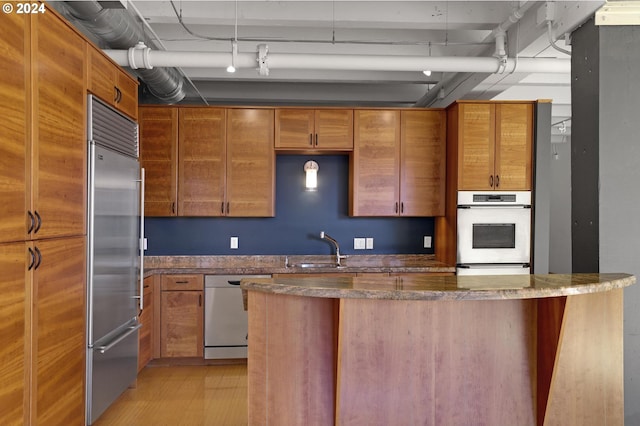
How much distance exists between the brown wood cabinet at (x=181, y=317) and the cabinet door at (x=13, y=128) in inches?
83.7

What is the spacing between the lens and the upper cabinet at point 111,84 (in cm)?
272

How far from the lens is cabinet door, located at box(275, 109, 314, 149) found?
433cm

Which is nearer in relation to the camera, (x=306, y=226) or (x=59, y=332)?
(x=59, y=332)

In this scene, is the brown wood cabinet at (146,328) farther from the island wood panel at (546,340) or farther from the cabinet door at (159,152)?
the island wood panel at (546,340)

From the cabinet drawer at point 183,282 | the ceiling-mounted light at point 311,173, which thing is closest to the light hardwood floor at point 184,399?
the cabinet drawer at point 183,282

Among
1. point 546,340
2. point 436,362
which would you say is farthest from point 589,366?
point 436,362

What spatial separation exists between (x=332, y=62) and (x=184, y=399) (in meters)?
2.85


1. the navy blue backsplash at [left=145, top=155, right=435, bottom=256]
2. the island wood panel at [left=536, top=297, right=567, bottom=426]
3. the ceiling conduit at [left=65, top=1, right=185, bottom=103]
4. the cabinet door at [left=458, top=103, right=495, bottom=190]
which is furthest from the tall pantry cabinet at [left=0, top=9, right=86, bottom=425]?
the cabinet door at [left=458, top=103, right=495, bottom=190]

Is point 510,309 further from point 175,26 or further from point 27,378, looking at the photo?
point 175,26

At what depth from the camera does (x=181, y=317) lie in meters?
4.05

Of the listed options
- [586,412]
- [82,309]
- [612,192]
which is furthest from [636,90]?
[82,309]

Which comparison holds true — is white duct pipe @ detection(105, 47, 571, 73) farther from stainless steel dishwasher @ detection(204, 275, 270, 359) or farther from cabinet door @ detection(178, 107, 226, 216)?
stainless steel dishwasher @ detection(204, 275, 270, 359)

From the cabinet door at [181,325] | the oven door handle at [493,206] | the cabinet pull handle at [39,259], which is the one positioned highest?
the oven door handle at [493,206]

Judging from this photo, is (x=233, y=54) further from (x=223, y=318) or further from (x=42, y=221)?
(x=223, y=318)
